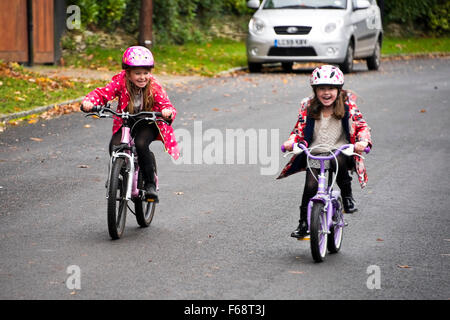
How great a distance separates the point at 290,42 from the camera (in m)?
19.7

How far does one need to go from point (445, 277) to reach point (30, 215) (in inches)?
138

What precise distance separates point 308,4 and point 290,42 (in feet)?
5.31

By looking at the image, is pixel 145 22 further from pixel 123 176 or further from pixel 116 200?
pixel 116 200

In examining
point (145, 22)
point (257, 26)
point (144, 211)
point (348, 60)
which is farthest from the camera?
point (145, 22)

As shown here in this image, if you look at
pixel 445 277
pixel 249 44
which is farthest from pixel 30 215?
pixel 249 44

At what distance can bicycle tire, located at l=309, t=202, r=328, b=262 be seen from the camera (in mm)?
6004

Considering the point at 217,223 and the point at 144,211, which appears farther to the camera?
the point at 217,223

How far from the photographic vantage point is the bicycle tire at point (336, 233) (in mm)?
6385

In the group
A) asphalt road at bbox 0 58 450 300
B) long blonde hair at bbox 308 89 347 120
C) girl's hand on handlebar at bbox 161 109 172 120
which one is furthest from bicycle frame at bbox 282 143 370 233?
girl's hand on handlebar at bbox 161 109 172 120

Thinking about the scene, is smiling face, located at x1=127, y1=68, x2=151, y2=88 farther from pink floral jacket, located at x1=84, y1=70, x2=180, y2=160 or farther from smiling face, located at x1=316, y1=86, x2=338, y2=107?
smiling face, located at x1=316, y1=86, x2=338, y2=107

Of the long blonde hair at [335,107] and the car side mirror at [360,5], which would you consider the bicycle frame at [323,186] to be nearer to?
the long blonde hair at [335,107]

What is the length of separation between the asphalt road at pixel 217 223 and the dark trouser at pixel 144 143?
0.49 m

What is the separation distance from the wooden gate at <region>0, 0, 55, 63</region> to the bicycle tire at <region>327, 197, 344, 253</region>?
509 inches

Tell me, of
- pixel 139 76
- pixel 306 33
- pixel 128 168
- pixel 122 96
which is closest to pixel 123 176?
pixel 128 168
